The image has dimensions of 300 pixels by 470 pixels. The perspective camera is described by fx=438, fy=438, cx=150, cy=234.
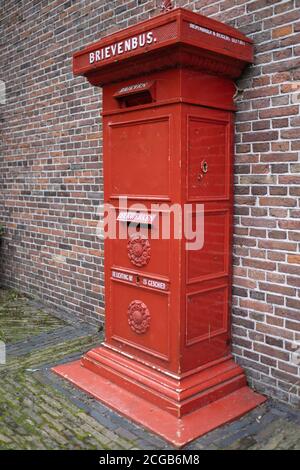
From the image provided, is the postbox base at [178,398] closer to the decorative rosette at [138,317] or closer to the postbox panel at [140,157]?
the decorative rosette at [138,317]

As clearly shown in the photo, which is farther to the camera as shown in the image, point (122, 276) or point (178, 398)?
point (122, 276)

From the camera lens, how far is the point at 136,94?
3.41m

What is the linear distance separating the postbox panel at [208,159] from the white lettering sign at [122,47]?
23.7 inches

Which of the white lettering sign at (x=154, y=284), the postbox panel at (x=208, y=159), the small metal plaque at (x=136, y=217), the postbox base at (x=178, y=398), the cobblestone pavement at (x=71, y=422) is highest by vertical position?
the postbox panel at (x=208, y=159)

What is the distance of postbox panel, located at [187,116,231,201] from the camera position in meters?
3.20

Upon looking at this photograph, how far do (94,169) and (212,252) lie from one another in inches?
83.4

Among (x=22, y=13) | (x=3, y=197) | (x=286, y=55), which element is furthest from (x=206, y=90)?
(x=3, y=197)

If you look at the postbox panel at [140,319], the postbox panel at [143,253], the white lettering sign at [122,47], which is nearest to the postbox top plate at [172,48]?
the white lettering sign at [122,47]

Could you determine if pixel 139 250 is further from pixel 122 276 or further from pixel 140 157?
pixel 140 157

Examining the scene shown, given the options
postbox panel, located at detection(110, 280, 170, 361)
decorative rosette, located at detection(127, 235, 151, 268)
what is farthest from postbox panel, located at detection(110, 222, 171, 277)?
postbox panel, located at detection(110, 280, 170, 361)

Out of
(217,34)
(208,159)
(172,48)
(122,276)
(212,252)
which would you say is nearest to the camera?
(172,48)

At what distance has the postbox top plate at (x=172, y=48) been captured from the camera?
2.88m

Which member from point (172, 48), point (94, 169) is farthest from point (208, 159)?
point (94, 169)

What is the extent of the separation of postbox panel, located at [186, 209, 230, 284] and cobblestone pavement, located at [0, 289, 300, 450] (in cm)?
109
